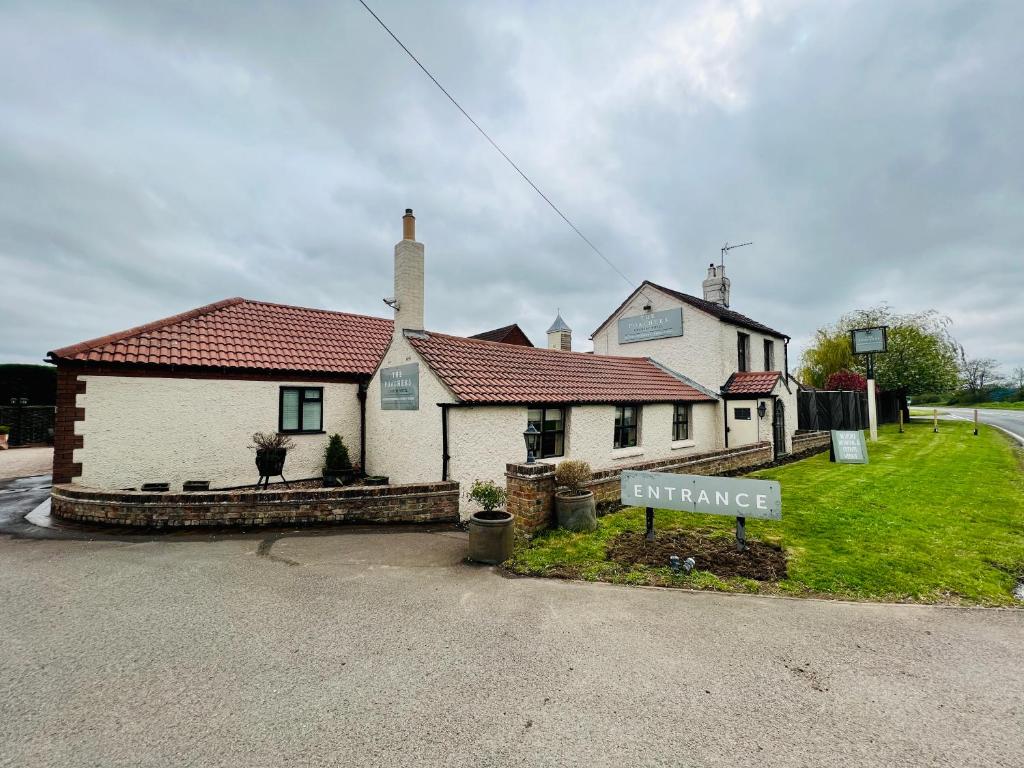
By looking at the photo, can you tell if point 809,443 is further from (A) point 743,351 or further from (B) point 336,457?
(B) point 336,457

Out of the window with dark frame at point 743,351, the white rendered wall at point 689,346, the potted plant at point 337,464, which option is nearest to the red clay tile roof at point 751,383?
the white rendered wall at point 689,346

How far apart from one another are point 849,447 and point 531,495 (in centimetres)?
1315

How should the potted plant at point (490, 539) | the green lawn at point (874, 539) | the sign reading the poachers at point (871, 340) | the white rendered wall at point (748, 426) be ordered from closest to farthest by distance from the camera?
the green lawn at point (874, 539)
the potted plant at point (490, 539)
the white rendered wall at point (748, 426)
the sign reading the poachers at point (871, 340)

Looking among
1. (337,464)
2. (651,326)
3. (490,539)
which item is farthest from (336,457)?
(651,326)

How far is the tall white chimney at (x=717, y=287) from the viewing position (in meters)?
23.5

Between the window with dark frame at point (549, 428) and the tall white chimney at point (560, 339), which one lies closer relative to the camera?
the window with dark frame at point (549, 428)

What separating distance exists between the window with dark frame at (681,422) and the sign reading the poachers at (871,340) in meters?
10.9

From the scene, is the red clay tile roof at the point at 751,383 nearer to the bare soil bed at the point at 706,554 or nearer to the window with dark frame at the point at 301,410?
the bare soil bed at the point at 706,554

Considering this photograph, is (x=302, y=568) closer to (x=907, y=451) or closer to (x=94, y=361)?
(x=94, y=361)

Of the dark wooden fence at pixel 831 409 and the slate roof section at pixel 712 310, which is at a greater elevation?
the slate roof section at pixel 712 310

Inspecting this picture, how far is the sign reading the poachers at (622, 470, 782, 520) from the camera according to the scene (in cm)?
691

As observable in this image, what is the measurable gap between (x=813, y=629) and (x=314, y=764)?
16.7 ft

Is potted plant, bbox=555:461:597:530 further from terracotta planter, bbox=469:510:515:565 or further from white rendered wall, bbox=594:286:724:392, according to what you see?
white rendered wall, bbox=594:286:724:392

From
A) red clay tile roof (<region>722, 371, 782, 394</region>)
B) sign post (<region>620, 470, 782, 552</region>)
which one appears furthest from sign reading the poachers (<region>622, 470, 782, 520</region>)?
red clay tile roof (<region>722, 371, 782, 394</region>)
